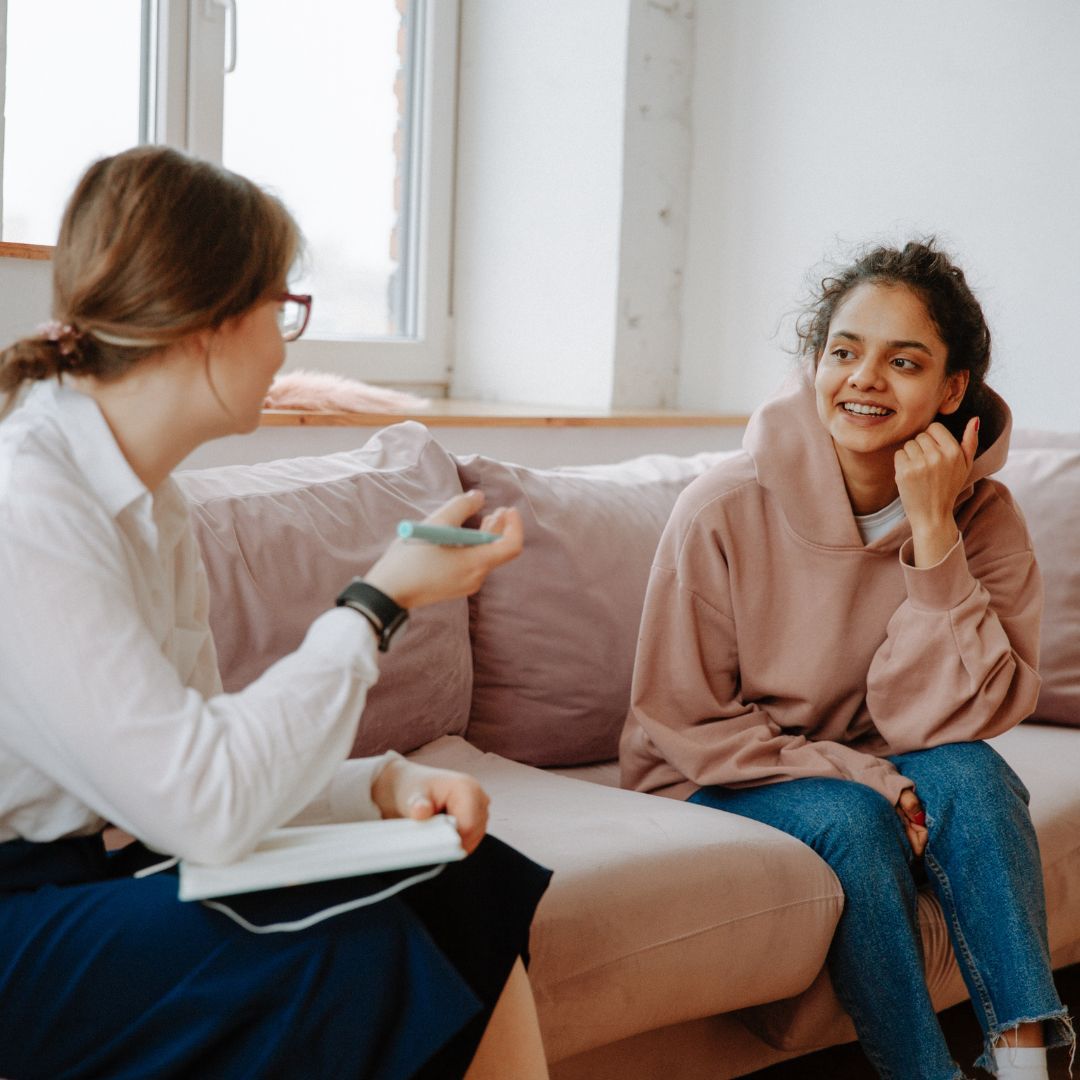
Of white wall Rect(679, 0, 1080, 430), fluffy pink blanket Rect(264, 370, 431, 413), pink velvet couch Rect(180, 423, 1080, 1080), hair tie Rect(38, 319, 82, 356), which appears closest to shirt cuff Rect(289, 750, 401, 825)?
pink velvet couch Rect(180, 423, 1080, 1080)

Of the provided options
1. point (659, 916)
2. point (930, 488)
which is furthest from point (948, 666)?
point (659, 916)

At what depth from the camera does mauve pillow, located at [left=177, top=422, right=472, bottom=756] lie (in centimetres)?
164

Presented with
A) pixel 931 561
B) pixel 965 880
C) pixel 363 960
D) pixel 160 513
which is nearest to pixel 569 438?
pixel 931 561

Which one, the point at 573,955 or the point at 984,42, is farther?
the point at 984,42

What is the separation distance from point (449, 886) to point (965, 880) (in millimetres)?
722

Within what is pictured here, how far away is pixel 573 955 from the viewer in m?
1.37

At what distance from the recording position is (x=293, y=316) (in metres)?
1.12

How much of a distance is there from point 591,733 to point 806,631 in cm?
37

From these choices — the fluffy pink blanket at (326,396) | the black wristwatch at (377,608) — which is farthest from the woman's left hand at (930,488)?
the fluffy pink blanket at (326,396)

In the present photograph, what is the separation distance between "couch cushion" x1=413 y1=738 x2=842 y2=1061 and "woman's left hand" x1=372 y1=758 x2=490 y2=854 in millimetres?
288

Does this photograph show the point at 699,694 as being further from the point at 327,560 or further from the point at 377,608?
the point at 377,608

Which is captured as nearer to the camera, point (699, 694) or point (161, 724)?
point (161, 724)

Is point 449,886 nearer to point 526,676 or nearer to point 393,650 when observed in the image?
point 393,650

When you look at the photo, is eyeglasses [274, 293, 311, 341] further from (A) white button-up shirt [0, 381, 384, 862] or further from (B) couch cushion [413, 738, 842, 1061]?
(B) couch cushion [413, 738, 842, 1061]
